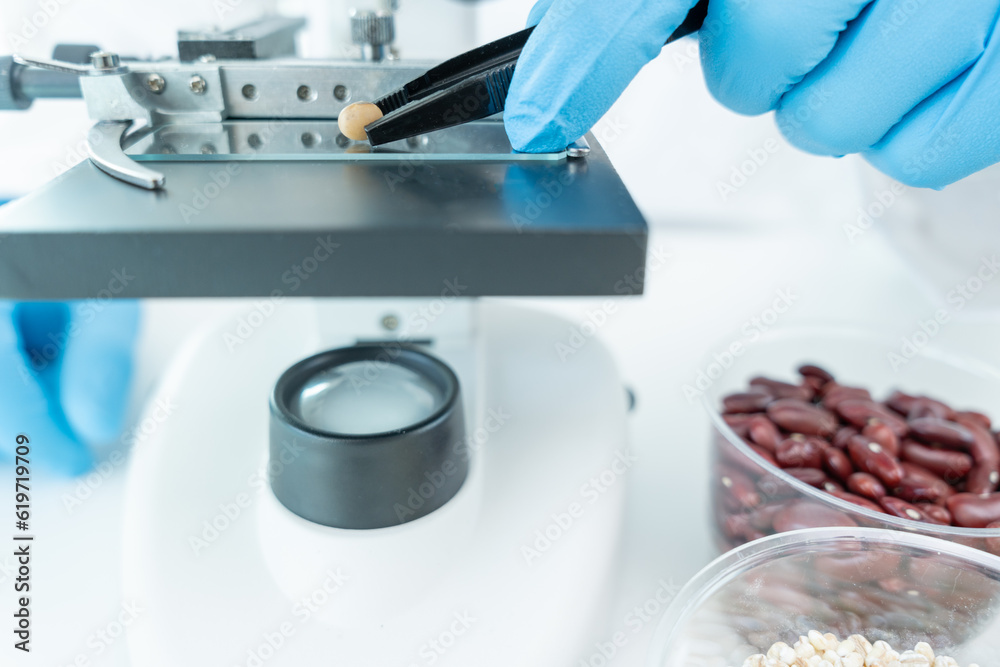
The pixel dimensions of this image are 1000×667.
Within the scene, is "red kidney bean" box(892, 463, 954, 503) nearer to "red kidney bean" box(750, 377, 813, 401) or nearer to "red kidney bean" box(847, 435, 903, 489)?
"red kidney bean" box(847, 435, 903, 489)

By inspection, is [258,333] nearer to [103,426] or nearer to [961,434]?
[103,426]

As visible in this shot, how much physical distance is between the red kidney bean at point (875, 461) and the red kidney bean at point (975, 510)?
0.16 feet

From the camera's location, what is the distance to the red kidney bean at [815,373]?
805 millimetres

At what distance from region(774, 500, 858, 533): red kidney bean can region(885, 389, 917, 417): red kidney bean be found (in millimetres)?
266

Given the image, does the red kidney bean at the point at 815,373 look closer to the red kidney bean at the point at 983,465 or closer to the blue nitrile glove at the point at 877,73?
the red kidney bean at the point at 983,465

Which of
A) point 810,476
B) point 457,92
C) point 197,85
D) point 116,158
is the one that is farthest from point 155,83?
point 810,476

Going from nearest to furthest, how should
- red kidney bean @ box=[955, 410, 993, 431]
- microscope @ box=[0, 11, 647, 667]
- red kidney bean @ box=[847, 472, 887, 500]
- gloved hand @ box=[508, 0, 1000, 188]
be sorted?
1. microscope @ box=[0, 11, 647, 667]
2. gloved hand @ box=[508, 0, 1000, 188]
3. red kidney bean @ box=[847, 472, 887, 500]
4. red kidney bean @ box=[955, 410, 993, 431]

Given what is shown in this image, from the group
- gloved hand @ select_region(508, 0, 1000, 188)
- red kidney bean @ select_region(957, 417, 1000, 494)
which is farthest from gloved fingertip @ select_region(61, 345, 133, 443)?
red kidney bean @ select_region(957, 417, 1000, 494)

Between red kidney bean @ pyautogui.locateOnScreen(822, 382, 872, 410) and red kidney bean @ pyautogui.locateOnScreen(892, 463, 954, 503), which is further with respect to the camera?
red kidney bean @ pyautogui.locateOnScreen(822, 382, 872, 410)

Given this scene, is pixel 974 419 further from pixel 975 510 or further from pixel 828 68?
pixel 828 68

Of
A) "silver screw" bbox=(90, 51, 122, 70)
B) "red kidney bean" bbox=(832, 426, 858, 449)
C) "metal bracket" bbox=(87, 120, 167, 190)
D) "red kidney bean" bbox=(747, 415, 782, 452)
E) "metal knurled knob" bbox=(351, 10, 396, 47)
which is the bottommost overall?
"red kidney bean" bbox=(832, 426, 858, 449)

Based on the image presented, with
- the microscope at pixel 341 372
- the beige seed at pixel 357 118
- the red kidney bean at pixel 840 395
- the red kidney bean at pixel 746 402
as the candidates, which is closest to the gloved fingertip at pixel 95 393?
the microscope at pixel 341 372

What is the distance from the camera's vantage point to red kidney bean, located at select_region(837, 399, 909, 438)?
2.27ft

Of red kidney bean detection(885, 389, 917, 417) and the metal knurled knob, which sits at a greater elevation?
the metal knurled knob
